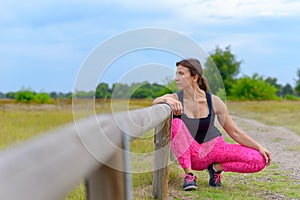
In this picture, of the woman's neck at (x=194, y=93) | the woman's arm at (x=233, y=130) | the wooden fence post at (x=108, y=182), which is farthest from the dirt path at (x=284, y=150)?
the wooden fence post at (x=108, y=182)

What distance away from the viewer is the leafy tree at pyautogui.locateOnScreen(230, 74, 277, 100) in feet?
223

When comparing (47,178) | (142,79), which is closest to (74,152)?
(47,178)

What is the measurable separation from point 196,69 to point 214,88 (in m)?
0.55

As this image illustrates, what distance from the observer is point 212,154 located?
227 inches

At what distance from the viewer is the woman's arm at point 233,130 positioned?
18.6 feet

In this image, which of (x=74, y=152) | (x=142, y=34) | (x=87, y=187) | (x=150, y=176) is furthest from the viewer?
(x=150, y=176)

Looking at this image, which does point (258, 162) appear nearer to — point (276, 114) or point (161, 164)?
point (161, 164)

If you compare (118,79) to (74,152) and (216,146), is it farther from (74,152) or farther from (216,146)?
(74,152)

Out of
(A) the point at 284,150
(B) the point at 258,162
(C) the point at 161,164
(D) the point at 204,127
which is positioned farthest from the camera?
(A) the point at 284,150

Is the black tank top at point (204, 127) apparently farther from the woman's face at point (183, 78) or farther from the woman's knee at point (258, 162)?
the woman's knee at point (258, 162)

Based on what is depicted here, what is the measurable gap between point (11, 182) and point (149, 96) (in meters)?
4.52

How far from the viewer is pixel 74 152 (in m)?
0.91

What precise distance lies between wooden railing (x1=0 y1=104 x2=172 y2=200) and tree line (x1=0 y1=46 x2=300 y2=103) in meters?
1.25

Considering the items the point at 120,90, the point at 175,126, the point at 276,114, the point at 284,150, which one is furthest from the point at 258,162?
the point at 276,114
